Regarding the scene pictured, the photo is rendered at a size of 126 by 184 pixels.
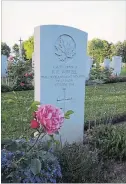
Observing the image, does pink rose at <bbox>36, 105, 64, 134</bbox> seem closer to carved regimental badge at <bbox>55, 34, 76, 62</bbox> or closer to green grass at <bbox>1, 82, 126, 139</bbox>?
green grass at <bbox>1, 82, 126, 139</bbox>

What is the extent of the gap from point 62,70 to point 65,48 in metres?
0.28

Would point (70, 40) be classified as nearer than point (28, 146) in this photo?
No

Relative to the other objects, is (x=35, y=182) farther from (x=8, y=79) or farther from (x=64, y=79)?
(x=8, y=79)

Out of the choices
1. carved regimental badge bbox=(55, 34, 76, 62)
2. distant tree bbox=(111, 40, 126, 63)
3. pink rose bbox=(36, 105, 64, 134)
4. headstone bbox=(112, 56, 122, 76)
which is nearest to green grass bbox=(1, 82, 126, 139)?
pink rose bbox=(36, 105, 64, 134)

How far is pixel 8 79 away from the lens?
432 inches

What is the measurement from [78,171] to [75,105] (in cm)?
124

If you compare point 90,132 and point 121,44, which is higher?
point 121,44

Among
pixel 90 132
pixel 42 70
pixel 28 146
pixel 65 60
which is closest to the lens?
→ pixel 28 146

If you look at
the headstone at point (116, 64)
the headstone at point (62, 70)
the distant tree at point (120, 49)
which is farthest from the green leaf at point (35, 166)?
the distant tree at point (120, 49)

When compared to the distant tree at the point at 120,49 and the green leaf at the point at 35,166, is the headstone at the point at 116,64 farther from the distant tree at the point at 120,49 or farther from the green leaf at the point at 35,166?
the distant tree at the point at 120,49

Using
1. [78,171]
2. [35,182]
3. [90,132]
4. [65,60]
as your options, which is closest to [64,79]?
[65,60]

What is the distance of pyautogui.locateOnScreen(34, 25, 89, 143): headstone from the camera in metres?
3.57

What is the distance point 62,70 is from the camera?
382 cm

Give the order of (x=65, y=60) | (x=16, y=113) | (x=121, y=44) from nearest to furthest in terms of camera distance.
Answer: (x=65, y=60) → (x=16, y=113) → (x=121, y=44)
